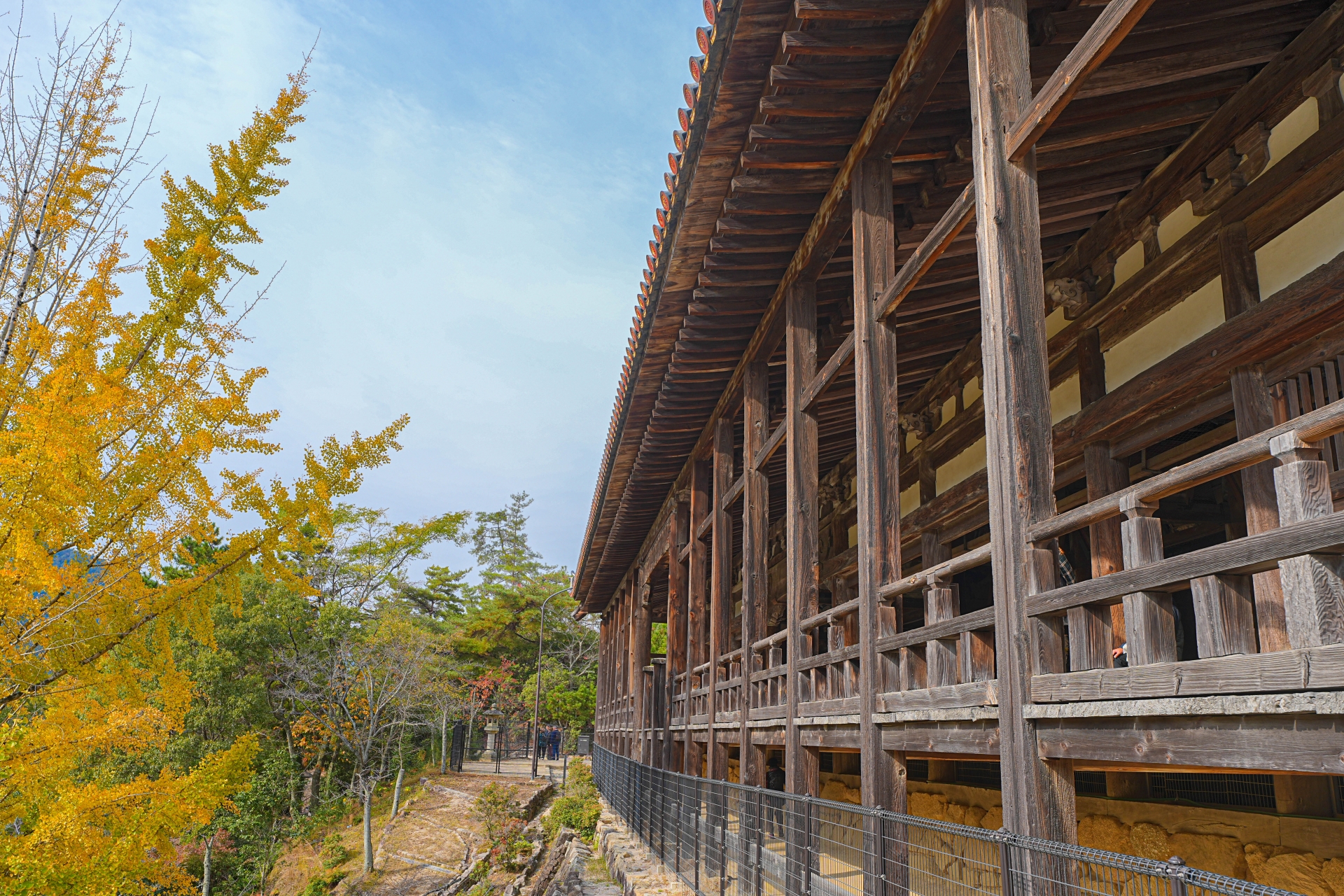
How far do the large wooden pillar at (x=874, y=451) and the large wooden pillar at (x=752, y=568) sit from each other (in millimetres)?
2907

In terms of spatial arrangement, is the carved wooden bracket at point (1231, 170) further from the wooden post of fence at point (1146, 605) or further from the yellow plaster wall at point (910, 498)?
the yellow plaster wall at point (910, 498)

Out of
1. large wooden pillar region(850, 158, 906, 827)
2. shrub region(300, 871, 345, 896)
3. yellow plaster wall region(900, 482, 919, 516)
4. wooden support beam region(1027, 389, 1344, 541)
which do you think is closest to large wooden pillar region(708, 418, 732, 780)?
yellow plaster wall region(900, 482, 919, 516)

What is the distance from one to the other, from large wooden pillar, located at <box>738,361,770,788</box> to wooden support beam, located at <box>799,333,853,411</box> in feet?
5.24

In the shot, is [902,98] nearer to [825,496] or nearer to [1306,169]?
[1306,169]

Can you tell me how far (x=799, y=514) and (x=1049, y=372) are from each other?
2.20m

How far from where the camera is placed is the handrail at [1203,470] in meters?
2.62

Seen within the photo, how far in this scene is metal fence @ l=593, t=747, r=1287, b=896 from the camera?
9.10 ft

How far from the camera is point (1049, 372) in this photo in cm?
646

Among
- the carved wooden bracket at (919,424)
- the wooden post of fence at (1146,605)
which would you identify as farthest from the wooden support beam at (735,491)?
the wooden post of fence at (1146,605)

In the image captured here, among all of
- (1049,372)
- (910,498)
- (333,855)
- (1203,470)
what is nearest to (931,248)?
(1049,372)

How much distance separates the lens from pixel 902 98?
5.79 metres

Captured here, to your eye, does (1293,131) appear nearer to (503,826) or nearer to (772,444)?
(772,444)

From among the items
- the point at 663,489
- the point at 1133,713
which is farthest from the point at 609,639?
the point at 1133,713

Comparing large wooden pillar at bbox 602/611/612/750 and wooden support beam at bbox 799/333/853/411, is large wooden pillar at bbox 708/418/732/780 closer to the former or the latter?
wooden support beam at bbox 799/333/853/411
